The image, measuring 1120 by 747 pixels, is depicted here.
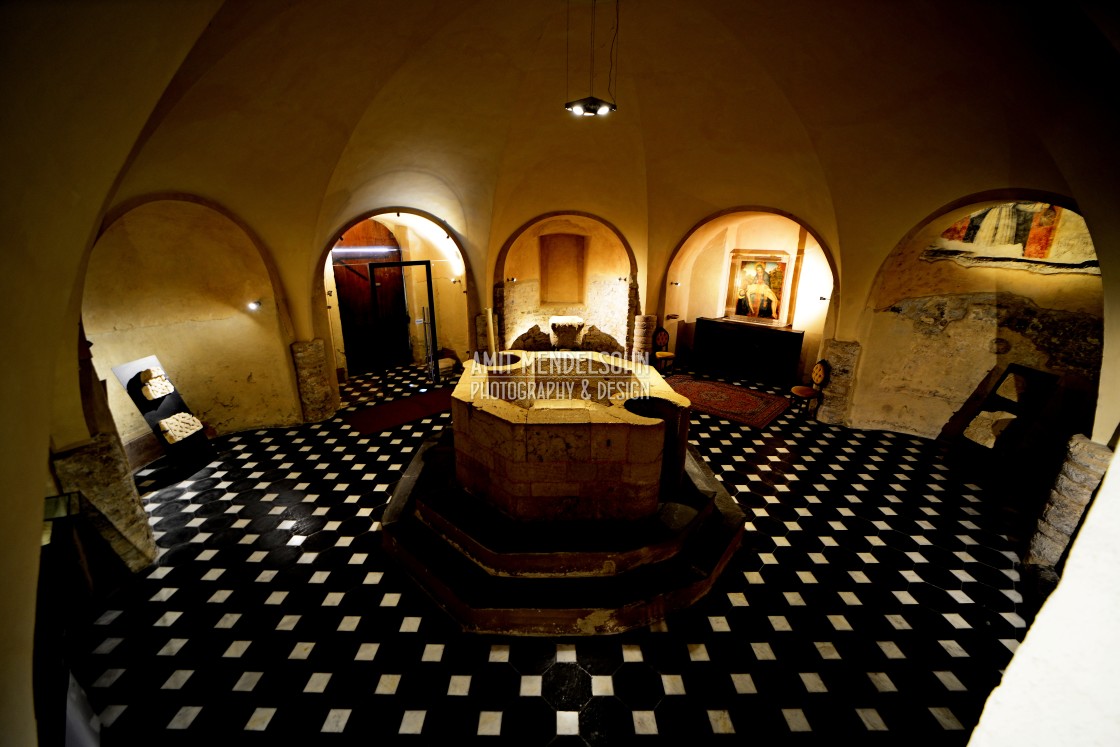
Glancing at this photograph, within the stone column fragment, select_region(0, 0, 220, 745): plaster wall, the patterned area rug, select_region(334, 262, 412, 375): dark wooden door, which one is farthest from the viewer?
select_region(334, 262, 412, 375): dark wooden door

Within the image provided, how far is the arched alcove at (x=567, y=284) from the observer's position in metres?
12.0

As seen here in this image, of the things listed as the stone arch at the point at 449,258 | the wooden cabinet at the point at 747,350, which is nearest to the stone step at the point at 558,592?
the stone arch at the point at 449,258

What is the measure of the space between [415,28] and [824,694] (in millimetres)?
8218

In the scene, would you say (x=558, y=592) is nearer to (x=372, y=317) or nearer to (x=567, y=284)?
(x=372, y=317)

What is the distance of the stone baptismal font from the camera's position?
440cm

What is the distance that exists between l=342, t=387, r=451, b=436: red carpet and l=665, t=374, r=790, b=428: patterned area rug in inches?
184

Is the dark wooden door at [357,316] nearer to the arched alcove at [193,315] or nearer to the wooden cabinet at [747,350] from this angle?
the arched alcove at [193,315]

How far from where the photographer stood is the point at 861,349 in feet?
27.6

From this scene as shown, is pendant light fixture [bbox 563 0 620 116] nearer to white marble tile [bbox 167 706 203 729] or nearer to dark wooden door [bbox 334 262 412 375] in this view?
dark wooden door [bbox 334 262 412 375]

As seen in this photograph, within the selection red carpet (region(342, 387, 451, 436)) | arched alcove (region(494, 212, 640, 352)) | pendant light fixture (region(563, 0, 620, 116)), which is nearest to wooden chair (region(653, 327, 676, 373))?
arched alcove (region(494, 212, 640, 352))

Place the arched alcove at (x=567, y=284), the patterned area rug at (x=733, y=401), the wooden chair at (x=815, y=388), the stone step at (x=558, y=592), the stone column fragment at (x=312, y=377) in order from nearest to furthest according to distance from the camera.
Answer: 1. the stone step at (x=558, y=592)
2. the stone column fragment at (x=312, y=377)
3. the wooden chair at (x=815, y=388)
4. the patterned area rug at (x=733, y=401)
5. the arched alcove at (x=567, y=284)

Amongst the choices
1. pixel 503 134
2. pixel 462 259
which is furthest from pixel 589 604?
pixel 462 259

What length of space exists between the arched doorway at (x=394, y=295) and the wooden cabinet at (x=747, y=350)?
5.99m

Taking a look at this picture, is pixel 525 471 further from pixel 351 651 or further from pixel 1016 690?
pixel 1016 690
